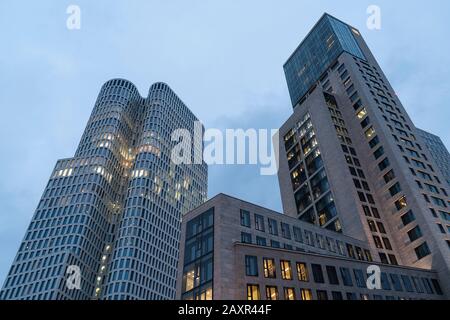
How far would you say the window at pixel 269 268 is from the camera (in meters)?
54.5

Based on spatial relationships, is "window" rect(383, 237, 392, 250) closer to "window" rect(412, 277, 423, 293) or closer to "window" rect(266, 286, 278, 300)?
"window" rect(412, 277, 423, 293)

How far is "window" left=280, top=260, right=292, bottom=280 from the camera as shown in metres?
55.8

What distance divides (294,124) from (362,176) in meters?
32.8

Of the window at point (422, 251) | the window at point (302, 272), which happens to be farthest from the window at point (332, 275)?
the window at point (422, 251)

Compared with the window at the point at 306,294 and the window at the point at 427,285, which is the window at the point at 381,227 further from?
the window at the point at 306,294

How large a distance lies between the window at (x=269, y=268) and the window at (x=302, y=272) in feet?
15.2

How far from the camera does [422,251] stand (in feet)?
249

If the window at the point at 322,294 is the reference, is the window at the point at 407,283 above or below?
above

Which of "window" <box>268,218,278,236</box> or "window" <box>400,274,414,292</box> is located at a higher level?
"window" <box>268,218,278,236</box>

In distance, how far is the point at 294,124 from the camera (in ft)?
393

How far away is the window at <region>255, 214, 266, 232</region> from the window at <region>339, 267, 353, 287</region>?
14853 millimetres

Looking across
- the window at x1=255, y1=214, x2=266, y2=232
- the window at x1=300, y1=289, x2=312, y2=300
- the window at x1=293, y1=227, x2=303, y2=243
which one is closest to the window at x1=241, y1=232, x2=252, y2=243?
the window at x1=255, y1=214, x2=266, y2=232
